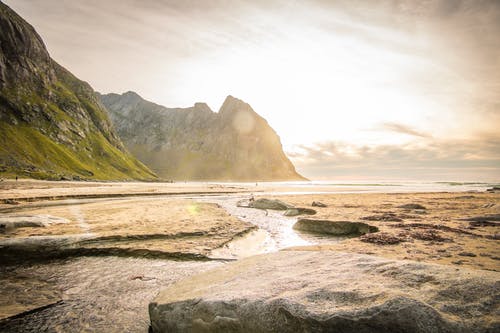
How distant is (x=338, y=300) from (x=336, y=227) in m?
14.7

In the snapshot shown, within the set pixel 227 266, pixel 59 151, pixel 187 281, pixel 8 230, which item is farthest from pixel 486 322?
pixel 59 151

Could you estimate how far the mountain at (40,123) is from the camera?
120 m

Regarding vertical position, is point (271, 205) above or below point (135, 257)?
above

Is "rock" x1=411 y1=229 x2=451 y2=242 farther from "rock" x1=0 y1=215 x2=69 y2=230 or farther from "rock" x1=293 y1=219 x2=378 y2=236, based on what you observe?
"rock" x1=0 y1=215 x2=69 y2=230

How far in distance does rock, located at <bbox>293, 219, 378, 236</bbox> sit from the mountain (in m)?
113

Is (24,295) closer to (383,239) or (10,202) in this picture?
(383,239)

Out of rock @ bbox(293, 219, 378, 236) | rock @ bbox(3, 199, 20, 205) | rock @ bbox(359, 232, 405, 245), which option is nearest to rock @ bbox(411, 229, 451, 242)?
rock @ bbox(359, 232, 405, 245)

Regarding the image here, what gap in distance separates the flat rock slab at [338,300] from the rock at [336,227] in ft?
39.8

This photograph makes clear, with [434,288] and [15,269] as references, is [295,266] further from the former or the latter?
[15,269]

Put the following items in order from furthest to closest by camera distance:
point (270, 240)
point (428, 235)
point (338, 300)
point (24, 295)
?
1. point (270, 240)
2. point (428, 235)
3. point (24, 295)
4. point (338, 300)

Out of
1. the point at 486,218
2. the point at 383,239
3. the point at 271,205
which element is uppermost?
the point at 486,218

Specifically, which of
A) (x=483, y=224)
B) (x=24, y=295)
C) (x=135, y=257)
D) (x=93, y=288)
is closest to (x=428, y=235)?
(x=483, y=224)

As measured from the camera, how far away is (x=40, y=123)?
146 meters

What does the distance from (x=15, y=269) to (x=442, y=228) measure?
74.3ft
